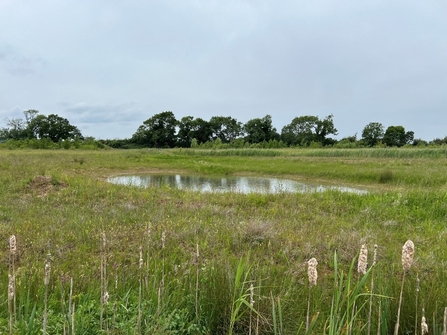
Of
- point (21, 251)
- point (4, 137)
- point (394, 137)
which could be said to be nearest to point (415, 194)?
point (21, 251)

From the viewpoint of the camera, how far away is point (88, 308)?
2.26 meters

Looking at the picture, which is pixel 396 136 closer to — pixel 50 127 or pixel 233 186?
pixel 233 186

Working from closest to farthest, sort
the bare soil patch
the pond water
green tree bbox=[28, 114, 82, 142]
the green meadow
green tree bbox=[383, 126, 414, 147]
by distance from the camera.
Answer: the green meadow
the bare soil patch
the pond water
green tree bbox=[28, 114, 82, 142]
green tree bbox=[383, 126, 414, 147]

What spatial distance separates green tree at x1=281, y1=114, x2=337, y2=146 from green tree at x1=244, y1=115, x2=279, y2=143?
453cm

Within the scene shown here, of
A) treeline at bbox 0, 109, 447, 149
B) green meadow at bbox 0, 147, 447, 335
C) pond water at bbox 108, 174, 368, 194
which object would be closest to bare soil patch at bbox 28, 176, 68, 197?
green meadow at bbox 0, 147, 447, 335

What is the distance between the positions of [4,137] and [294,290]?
266 feet

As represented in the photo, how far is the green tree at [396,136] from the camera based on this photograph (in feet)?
222

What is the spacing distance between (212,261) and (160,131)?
67683 mm

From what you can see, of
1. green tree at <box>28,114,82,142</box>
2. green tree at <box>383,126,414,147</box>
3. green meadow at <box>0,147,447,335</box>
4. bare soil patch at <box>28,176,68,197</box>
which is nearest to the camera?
green meadow at <box>0,147,447,335</box>

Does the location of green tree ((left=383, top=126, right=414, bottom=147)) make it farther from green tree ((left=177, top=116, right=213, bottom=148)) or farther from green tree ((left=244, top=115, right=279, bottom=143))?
green tree ((left=177, top=116, right=213, bottom=148))

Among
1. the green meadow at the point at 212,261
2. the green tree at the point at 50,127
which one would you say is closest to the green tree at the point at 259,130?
the green tree at the point at 50,127

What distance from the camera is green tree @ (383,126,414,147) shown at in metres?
67.6

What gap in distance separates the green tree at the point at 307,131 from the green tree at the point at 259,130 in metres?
4.53

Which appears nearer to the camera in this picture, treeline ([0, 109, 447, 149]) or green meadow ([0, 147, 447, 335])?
green meadow ([0, 147, 447, 335])
